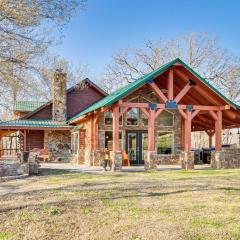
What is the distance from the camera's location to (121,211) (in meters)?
7.06

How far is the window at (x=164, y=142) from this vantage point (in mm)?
20047

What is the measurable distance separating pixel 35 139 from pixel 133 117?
24.8 ft

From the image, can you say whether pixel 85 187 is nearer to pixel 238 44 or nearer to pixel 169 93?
pixel 169 93

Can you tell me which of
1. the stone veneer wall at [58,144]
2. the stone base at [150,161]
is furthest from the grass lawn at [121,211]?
the stone veneer wall at [58,144]

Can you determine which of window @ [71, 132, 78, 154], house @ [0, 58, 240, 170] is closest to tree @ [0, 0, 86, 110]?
house @ [0, 58, 240, 170]

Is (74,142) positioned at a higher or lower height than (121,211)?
higher

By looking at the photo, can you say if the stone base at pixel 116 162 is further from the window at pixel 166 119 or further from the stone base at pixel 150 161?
the window at pixel 166 119

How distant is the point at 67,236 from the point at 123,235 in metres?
0.92

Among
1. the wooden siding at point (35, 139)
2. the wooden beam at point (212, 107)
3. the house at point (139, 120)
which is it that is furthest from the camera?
the wooden siding at point (35, 139)

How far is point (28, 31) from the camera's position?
12562 mm

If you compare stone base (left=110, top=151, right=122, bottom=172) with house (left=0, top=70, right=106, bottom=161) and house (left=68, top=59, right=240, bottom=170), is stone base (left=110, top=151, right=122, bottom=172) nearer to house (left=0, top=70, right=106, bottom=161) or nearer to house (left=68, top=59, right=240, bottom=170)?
house (left=68, top=59, right=240, bottom=170)

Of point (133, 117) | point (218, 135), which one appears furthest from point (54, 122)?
point (218, 135)

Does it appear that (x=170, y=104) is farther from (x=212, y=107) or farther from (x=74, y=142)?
(x=74, y=142)

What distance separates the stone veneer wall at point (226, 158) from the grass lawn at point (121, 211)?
22.0 ft
